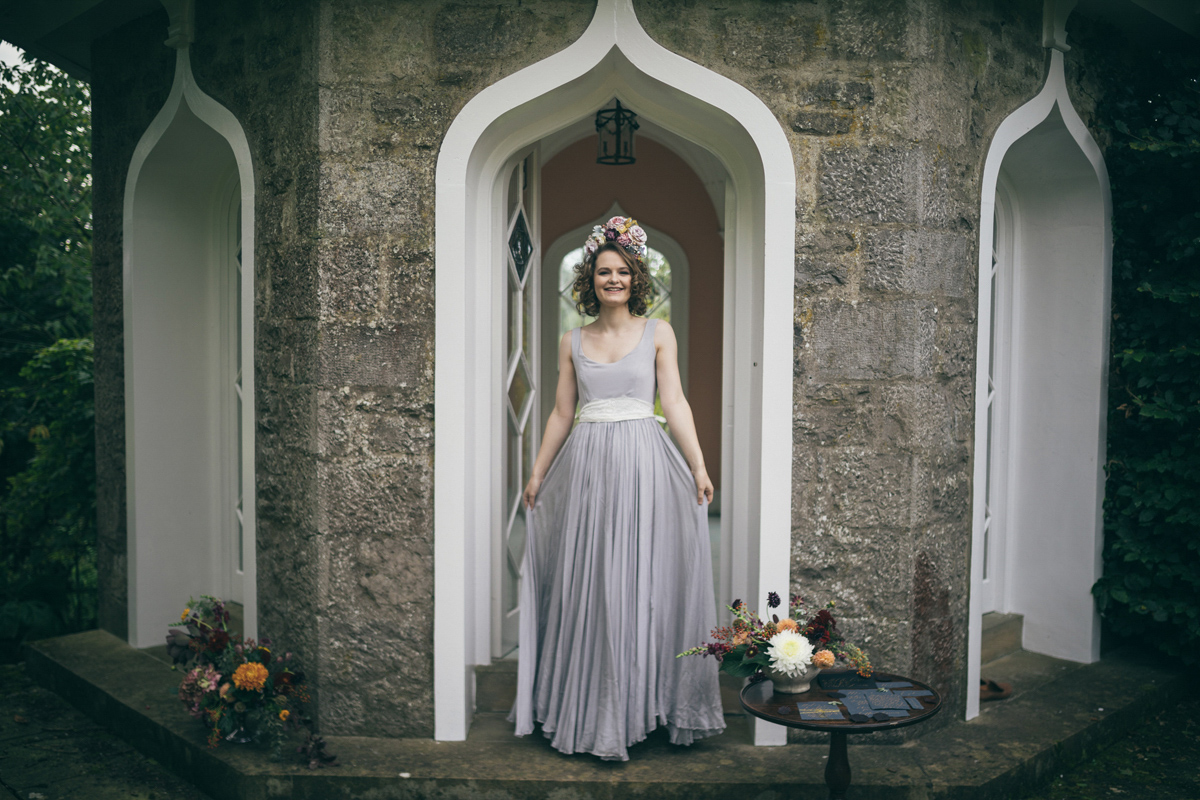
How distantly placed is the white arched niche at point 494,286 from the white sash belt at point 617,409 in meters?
0.45

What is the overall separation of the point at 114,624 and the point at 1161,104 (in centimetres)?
596

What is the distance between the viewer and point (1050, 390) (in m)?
4.48

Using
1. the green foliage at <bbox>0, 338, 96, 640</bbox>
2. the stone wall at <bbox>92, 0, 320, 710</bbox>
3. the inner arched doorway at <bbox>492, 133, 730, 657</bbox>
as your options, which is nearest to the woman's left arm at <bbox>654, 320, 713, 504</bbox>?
the stone wall at <bbox>92, 0, 320, 710</bbox>

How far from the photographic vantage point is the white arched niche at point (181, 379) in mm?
4473

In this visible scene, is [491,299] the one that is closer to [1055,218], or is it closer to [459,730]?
[459,730]

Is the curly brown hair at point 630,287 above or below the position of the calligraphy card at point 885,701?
above

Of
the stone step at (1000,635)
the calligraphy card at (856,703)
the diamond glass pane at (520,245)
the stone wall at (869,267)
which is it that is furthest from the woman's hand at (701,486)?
the stone step at (1000,635)

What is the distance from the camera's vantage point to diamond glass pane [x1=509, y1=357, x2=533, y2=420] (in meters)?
4.02

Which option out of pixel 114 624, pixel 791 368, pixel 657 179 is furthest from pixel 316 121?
pixel 657 179

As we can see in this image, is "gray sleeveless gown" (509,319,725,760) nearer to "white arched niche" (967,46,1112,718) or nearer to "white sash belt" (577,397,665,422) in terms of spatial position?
"white sash belt" (577,397,665,422)

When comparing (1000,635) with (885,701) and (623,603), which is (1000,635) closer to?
(885,701)

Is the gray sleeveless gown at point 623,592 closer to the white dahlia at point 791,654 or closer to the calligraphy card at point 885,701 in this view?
the white dahlia at point 791,654

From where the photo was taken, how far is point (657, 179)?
8.58m

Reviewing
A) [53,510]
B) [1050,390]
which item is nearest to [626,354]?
[1050,390]
